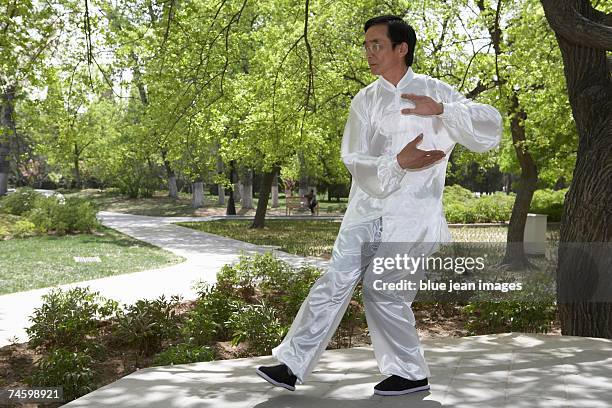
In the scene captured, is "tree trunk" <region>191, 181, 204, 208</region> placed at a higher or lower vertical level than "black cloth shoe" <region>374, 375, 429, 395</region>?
higher

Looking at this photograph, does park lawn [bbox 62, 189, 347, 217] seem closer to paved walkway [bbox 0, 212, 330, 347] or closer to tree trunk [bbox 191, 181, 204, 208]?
tree trunk [bbox 191, 181, 204, 208]

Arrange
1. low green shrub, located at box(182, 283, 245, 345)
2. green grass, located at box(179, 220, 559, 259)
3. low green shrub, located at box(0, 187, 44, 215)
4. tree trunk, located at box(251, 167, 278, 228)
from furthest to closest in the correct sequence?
tree trunk, located at box(251, 167, 278, 228) → low green shrub, located at box(0, 187, 44, 215) → green grass, located at box(179, 220, 559, 259) → low green shrub, located at box(182, 283, 245, 345)

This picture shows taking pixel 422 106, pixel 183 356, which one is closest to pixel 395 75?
pixel 422 106

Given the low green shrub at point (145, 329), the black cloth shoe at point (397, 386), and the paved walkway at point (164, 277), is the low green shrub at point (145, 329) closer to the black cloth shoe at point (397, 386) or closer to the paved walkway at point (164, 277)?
the paved walkway at point (164, 277)

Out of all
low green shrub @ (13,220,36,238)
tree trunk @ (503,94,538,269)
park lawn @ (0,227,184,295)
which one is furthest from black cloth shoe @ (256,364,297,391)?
low green shrub @ (13,220,36,238)

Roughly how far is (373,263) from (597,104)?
3417 millimetres

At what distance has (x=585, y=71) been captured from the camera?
660 centimetres

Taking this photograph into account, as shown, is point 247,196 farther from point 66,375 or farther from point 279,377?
point 279,377

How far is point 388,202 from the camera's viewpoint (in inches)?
163

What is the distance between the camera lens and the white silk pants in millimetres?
4129

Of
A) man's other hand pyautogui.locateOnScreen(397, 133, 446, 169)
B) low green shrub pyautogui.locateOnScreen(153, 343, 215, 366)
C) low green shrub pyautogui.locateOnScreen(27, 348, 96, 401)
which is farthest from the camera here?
low green shrub pyautogui.locateOnScreen(153, 343, 215, 366)

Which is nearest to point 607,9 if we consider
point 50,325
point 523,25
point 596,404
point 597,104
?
point 523,25

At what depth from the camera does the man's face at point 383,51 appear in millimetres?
4105

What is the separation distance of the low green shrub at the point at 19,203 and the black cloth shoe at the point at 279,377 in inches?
803
